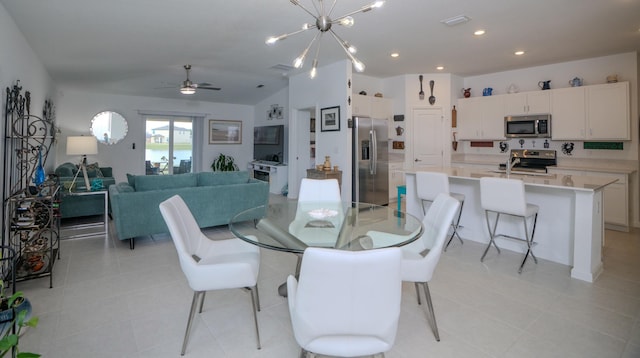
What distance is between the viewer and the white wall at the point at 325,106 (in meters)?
5.74

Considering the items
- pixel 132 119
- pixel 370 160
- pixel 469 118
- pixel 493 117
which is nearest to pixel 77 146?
pixel 132 119

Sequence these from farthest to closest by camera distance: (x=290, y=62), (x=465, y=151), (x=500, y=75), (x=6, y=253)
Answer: (x=465, y=151), (x=500, y=75), (x=290, y=62), (x=6, y=253)

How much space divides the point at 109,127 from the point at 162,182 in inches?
198

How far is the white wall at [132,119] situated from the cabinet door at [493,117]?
6.32m

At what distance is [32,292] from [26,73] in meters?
2.71

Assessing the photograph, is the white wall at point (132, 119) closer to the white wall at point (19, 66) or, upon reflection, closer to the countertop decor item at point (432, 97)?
the white wall at point (19, 66)

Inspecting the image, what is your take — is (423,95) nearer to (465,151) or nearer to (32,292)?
(465,151)

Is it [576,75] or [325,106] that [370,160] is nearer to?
[325,106]

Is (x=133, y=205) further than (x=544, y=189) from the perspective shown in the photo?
Yes

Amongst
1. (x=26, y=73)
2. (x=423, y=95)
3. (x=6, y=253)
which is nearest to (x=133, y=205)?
(x=6, y=253)

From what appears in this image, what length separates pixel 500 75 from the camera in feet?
20.8

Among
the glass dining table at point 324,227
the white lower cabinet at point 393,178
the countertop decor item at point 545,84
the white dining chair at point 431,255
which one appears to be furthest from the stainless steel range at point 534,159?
the white dining chair at point 431,255

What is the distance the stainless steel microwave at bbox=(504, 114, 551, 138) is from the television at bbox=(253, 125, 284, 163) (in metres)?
4.99

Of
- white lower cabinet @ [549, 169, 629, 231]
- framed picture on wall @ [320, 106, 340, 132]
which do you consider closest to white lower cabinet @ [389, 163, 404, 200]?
framed picture on wall @ [320, 106, 340, 132]
